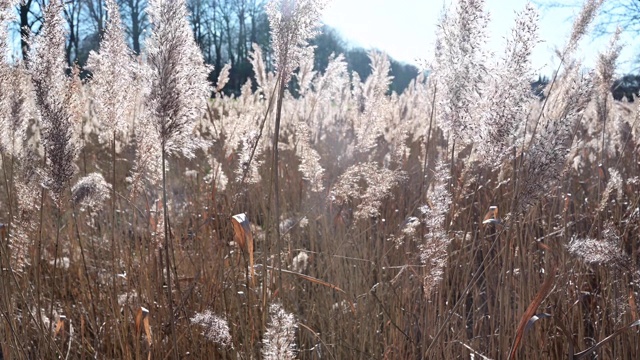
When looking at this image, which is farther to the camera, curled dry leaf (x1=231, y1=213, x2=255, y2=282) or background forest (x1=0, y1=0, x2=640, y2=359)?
curled dry leaf (x1=231, y1=213, x2=255, y2=282)

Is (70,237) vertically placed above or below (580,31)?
below

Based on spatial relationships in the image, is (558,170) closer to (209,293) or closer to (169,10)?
(169,10)

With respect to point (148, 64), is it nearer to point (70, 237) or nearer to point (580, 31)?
point (580, 31)

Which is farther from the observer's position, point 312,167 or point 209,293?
point 312,167

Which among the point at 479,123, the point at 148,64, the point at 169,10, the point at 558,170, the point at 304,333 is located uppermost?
the point at 169,10

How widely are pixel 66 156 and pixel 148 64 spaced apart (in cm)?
33

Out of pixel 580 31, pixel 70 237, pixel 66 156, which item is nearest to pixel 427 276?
pixel 66 156

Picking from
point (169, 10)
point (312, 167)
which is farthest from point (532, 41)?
point (312, 167)

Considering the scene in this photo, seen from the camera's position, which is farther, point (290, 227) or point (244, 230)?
point (290, 227)

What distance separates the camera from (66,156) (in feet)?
5.08

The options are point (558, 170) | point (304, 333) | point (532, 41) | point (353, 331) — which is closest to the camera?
point (558, 170)

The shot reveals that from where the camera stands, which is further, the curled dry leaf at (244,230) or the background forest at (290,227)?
the curled dry leaf at (244,230)

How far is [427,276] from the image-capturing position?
1.50 m

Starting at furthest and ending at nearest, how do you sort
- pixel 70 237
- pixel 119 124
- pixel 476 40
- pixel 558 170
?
pixel 70 237 → pixel 119 124 → pixel 476 40 → pixel 558 170
